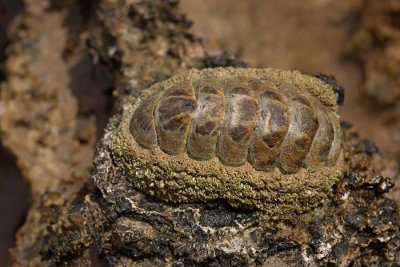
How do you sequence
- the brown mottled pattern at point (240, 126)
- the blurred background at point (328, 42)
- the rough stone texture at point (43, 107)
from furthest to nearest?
the blurred background at point (328, 42), the rough stone texture at point (43, 107), the brown mottled pattern at point (240, 126)

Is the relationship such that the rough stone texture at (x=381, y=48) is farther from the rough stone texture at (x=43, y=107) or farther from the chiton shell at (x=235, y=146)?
the rough stone texture at (x=43, y=107)

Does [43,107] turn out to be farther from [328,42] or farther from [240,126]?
[328,42]

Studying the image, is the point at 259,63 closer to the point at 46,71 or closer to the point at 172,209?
the point at 46,71

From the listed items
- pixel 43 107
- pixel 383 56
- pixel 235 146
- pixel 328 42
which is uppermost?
pixel 328 42

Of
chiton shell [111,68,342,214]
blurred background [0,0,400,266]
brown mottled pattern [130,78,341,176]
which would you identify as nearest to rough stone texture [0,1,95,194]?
blurred background [0,0,400,266]

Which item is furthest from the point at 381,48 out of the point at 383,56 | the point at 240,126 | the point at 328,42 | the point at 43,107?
the point at 43,107

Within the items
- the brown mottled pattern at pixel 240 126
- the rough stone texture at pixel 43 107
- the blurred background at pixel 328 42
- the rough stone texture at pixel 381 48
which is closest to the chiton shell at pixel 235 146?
the brown mottled pattern at pixel 240 126
